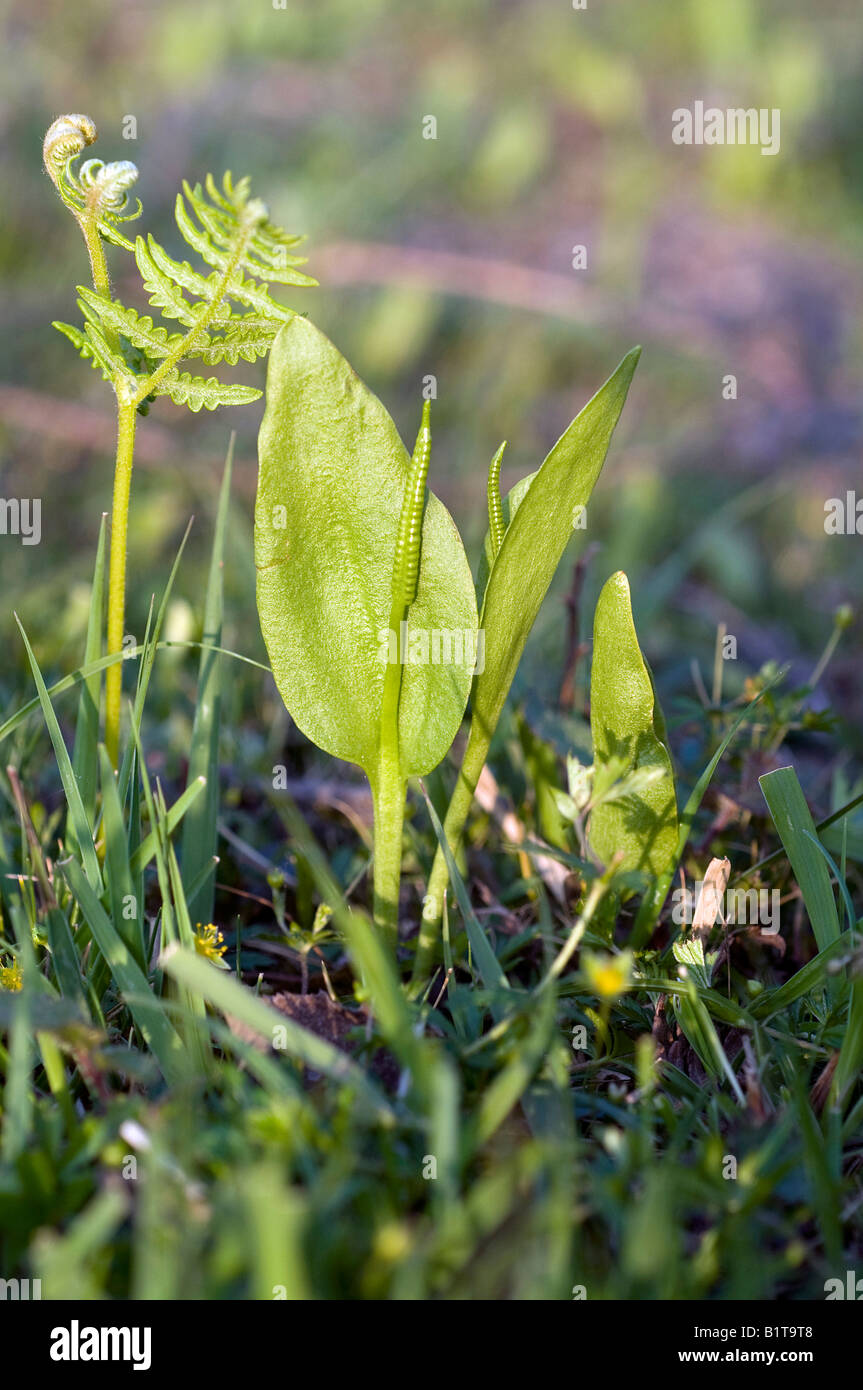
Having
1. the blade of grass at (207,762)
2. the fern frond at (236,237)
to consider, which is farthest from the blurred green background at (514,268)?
the fern frond at (236,237)

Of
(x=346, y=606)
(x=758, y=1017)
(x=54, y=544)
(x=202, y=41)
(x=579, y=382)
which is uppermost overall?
(x=202, y=41)

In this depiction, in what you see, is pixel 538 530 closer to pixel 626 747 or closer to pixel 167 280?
pixel 626 747

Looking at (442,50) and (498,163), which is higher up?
(442,50)

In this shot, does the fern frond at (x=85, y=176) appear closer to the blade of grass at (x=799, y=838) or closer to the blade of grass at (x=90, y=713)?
the blade of grass at (x=90, y=713)

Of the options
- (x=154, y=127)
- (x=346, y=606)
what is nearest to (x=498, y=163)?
(x=154, y=127)

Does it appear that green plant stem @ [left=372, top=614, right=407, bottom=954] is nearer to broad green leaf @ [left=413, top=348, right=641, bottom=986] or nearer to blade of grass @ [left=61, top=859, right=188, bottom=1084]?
broad green leaf @ [left=413, top=348, right=641, bottom=986]

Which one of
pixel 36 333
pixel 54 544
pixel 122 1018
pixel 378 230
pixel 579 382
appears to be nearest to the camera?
pixel 122 1018
